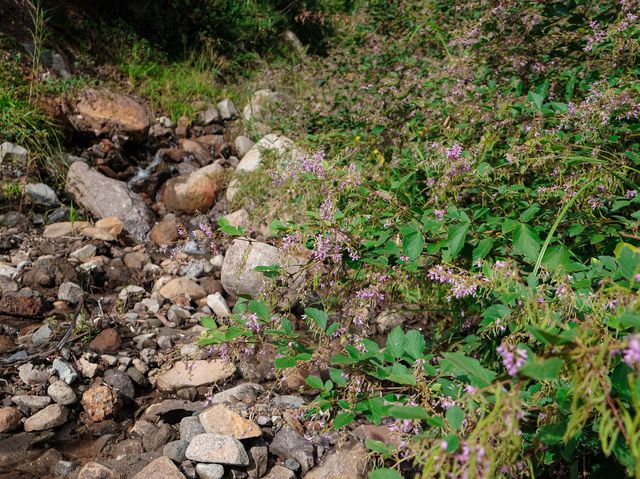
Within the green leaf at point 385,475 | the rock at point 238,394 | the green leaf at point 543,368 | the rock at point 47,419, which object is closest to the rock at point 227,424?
the rock at point 238,394

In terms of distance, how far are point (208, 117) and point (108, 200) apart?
1.55 metres

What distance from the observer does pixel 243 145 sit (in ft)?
16.9

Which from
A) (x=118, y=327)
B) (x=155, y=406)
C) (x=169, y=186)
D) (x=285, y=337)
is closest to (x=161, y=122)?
(x=169, y=186)

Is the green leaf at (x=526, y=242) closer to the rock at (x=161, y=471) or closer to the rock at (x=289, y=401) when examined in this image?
the rock at (x=289, y=401)

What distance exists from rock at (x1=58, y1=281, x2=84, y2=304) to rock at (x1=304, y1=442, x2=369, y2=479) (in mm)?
1910

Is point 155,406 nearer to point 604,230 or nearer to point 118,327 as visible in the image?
point 118,327

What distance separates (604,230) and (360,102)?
8.08ft

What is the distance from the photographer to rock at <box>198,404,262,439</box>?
7.29ft

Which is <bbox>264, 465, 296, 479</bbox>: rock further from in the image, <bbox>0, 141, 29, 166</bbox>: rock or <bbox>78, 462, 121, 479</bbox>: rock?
<bbox>0, 141, 29, 166</bbox>: rock

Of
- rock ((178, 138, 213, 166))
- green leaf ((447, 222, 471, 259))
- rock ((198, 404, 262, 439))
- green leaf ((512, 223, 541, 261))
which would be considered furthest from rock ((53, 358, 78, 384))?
rock ((178, 138, 213, 166))

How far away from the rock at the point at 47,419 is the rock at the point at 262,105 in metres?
3.37

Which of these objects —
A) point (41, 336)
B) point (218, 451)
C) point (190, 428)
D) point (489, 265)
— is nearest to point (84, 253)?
point (41, 336)

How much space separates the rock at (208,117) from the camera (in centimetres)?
552

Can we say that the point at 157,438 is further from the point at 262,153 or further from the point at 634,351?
the point at 262,153
